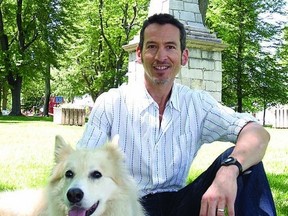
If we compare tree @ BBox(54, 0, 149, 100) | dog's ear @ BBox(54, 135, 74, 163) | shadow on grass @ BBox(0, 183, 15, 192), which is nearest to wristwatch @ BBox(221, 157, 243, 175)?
dog's ear @ BBox(54, 135, 74, 163)

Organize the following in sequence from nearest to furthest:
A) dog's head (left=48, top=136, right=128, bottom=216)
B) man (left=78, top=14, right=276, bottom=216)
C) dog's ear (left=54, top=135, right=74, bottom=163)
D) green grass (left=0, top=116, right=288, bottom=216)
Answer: dog's head (left=48, top=136, right=128, bottom=216), dog's ear (left=54, top=135, right=74, bottom=163), man (left=78, top=14, right=276, bottom=216), green grass (left=0, top=116, right=288, bottom=216)

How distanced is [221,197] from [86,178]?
0.77 metres

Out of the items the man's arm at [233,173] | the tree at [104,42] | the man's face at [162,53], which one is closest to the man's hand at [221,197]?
the man's arm at [233,173]

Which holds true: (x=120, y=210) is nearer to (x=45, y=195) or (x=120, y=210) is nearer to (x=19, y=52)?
(x=45, y=195)

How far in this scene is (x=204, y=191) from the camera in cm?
261

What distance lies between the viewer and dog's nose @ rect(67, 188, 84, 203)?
2375mm

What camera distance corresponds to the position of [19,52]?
26281mm

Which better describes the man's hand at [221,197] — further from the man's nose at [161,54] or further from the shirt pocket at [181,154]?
the man's nose at [161,54]

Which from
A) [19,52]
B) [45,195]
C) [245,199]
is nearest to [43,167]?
[45,195]

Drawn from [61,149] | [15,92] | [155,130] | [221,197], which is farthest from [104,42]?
[221,197]

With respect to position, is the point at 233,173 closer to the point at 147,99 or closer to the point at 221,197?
the point at 221,197

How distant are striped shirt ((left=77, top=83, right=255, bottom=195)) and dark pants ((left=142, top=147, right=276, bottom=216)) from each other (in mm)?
91

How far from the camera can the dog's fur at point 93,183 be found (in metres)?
2.47

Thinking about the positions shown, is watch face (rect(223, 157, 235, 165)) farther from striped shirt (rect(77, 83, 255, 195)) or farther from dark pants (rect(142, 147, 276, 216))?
striped shirt (rect(77, 83, 255, 195))
